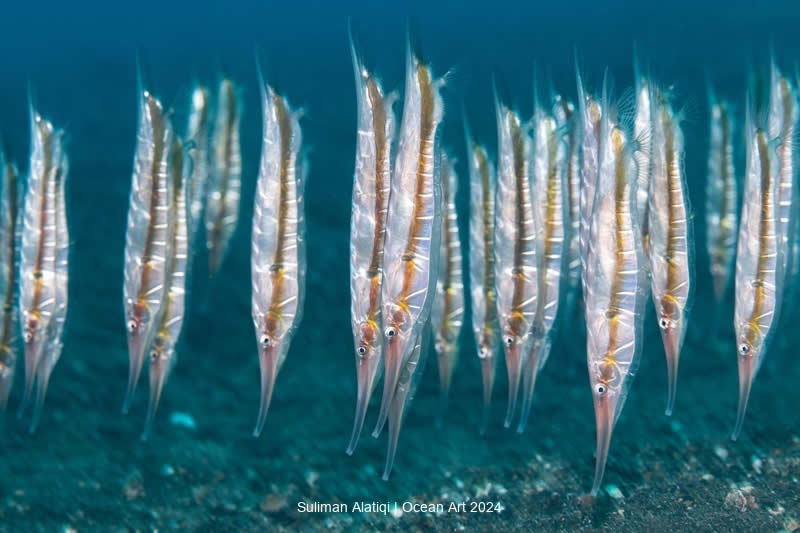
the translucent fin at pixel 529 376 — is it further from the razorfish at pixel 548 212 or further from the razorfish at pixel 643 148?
the razorfish at pixel 643 148

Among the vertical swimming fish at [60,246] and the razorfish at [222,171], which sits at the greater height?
the razorfish at [222,171]

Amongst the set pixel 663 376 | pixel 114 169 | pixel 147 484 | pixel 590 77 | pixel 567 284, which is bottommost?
pixel 147 484

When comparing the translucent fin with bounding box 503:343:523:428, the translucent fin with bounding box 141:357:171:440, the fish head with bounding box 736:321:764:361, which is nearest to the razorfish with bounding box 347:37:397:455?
the translucent fin with bounding box 503:343:523:428

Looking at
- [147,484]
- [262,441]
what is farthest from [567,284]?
[147,484]

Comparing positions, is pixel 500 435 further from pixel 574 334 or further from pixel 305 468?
pixel 574 334

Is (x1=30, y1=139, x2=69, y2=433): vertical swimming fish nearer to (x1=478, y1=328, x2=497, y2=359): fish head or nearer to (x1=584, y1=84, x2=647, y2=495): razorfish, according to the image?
(x1=478, y1=328, x2=497, y2=359): fish head

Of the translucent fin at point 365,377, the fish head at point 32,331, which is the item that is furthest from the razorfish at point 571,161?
the fish head at point 32,331
